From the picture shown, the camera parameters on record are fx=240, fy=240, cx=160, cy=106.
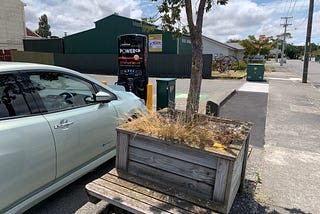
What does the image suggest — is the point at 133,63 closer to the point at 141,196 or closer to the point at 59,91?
the point at 59,91

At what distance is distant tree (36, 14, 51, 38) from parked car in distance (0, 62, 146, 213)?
70.3 metres

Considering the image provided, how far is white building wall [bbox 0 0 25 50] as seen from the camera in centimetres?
2072

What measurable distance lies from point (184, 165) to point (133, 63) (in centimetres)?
543

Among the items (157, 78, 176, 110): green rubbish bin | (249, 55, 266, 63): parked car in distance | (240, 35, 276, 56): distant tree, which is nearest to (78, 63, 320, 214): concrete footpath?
(157, 78, 176, 110): green rubbish bin

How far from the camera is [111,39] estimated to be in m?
23.6

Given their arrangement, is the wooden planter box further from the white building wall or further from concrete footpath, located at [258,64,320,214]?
the white building wall

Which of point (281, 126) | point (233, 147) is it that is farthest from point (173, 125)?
point (281, 126)

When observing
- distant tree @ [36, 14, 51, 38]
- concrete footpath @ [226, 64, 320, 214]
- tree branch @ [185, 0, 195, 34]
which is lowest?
concrete footpath @ [226, 64, 320, 214]

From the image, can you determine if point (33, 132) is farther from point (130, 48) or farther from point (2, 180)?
point (130, 48)

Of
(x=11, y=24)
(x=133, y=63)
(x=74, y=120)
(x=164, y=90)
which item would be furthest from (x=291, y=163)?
(x=11, y=24)

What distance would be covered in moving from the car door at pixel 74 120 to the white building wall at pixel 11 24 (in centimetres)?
2220

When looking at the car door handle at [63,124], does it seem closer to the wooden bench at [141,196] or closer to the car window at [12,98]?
the car window at [12,98]

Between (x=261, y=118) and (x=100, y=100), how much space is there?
493 cm

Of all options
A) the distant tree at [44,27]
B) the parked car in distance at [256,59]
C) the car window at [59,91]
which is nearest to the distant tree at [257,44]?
the parked car in distance at [256,59]
